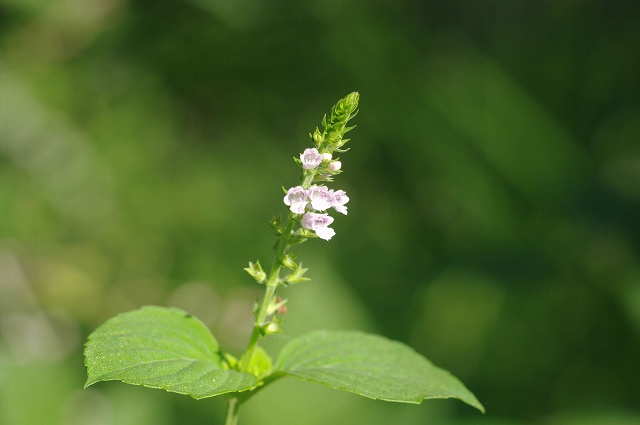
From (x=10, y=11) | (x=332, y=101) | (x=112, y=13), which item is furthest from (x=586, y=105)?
(x=10, y=11)

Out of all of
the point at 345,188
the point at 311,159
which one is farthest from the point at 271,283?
the point at 345,188

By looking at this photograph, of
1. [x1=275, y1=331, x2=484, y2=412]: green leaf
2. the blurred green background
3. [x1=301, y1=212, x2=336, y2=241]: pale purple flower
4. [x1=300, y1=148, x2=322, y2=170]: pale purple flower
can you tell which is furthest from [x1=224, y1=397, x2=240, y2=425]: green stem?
the blurred green background

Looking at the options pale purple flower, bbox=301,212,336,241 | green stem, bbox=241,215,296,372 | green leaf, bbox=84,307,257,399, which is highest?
pale purple flower, bbox=301,212,336,241

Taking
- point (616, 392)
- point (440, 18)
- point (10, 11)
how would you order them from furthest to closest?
point (440, 18) → point (10, 11) → point (616, 392)

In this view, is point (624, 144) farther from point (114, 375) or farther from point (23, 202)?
point (114, 375)

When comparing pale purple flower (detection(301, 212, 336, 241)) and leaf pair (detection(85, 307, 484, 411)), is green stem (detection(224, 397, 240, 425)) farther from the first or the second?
pale purple flower (detection(301, 212, 336, 241))

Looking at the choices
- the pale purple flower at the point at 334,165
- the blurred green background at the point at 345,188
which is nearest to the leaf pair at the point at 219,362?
the pale purple flower at the point at 334,165

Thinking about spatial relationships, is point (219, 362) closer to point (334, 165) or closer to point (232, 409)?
point (232, 409)
